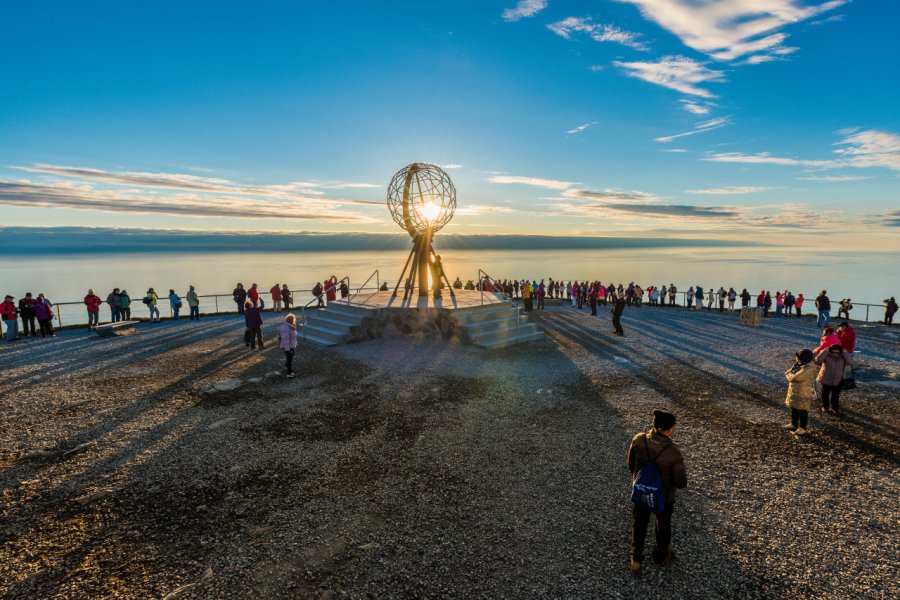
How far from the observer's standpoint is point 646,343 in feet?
53.1

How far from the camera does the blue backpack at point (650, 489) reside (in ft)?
15.2

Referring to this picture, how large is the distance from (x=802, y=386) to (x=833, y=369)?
1.68 m

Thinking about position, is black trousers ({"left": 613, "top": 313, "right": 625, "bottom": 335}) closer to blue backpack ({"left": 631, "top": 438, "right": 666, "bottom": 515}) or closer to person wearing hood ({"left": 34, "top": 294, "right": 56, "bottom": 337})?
blue backpack ({"left": 631, "top": 438, "right": 666, "bottom": 515})

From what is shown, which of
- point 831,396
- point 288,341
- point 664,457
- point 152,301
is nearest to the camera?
point 664,457

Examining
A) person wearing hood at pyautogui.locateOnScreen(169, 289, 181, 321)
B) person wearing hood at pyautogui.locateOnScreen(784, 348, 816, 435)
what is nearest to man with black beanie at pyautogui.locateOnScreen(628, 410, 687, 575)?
person wearing hood at pyautogui.locateOnScreen(784, 348, 816, 435)

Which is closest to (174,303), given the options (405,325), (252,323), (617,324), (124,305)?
(124,305)

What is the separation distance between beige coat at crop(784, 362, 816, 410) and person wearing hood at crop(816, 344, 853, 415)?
1411 mm

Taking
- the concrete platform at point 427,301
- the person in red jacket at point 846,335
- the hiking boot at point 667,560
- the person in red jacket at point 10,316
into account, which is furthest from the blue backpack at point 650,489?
the person in red jacket at point 10,316

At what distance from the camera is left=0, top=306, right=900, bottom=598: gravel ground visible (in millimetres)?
4852

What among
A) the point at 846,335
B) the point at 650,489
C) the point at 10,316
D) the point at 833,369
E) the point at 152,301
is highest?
the point at 152,301

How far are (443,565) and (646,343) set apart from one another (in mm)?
13422

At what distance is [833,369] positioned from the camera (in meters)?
8.97

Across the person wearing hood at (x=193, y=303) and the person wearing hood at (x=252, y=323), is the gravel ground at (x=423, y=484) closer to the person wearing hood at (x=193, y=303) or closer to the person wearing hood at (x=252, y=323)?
the person wearing hood at (x=252, y=323)

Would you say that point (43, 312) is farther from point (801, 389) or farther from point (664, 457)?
point (801, 389)
